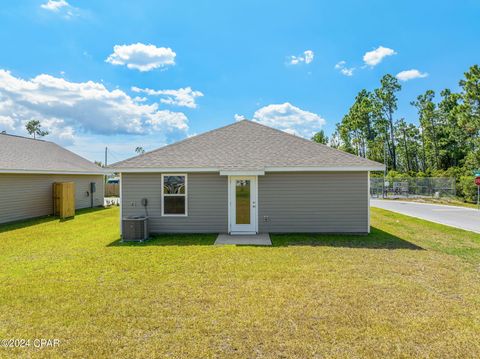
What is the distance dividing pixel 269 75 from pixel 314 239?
1216cm

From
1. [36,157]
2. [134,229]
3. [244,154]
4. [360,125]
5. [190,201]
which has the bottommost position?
[134,229]

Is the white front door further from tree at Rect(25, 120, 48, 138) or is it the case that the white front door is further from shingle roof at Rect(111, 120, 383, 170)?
tree at Rect(25, 120, 48, 138)

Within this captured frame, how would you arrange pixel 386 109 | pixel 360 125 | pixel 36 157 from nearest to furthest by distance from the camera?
pixel 36 157, pixel 386 109, pixel 360 125

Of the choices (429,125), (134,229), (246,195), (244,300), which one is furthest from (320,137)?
(244,300)

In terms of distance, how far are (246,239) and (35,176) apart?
1179 cm

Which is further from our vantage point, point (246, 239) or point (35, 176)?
point (35, 176)

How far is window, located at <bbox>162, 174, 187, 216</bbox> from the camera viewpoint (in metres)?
9.60

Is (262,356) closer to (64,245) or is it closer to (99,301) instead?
(99,301)

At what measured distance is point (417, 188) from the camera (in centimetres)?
2738

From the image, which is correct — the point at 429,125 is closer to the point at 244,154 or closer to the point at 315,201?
the point at 315,201

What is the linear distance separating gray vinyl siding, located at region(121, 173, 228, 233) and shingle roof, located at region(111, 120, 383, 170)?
465 millimetres

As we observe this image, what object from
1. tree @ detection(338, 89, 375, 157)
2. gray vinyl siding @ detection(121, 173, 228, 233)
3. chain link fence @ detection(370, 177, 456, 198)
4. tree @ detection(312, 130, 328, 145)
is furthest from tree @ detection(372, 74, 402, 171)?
gray vinyl siding @ detection(121, 173, 228, 233)

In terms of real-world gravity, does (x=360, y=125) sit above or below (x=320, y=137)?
above

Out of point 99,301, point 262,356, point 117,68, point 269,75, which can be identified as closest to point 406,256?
point 262,356
